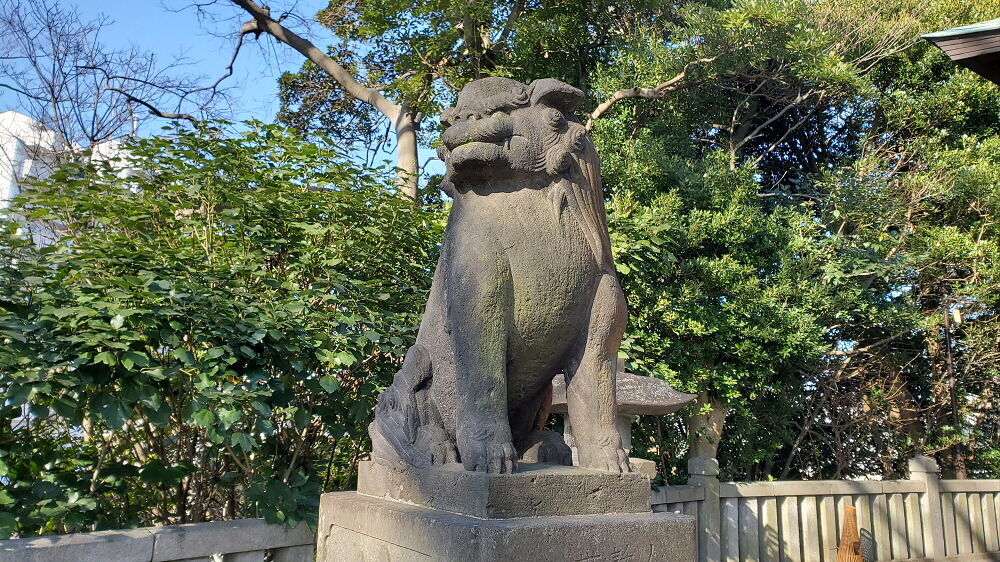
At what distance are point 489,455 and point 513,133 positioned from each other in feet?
3.50

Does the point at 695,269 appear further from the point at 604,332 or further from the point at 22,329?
the point at 22,329

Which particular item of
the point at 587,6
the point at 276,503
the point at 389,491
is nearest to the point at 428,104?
the point at 587,6

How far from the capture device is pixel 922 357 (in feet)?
31.7

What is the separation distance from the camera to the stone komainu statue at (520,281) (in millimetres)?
2395

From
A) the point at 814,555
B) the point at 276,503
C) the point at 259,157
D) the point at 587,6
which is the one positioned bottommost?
the point at 814,555

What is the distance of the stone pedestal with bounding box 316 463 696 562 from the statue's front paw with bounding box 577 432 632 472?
46mm

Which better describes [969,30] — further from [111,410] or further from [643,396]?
[111,410]

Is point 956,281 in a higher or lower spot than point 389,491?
higher

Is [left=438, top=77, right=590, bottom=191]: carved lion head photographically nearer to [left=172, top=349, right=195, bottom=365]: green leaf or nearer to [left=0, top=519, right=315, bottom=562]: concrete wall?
[left=172, top=349, right=195, bottom=365]: green leaf

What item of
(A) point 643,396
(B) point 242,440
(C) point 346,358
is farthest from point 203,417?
(A) point 643,396

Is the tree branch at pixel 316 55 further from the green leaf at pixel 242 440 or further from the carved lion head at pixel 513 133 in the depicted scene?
the carved lion head at pixel 513 133

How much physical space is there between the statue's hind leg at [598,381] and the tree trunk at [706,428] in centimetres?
515

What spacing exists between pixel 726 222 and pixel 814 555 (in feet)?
10.7

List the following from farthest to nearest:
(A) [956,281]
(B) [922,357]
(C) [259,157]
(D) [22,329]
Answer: (B) [922,357] → (A) [956,281] → (C) [259,157] → (D) [22,329]
